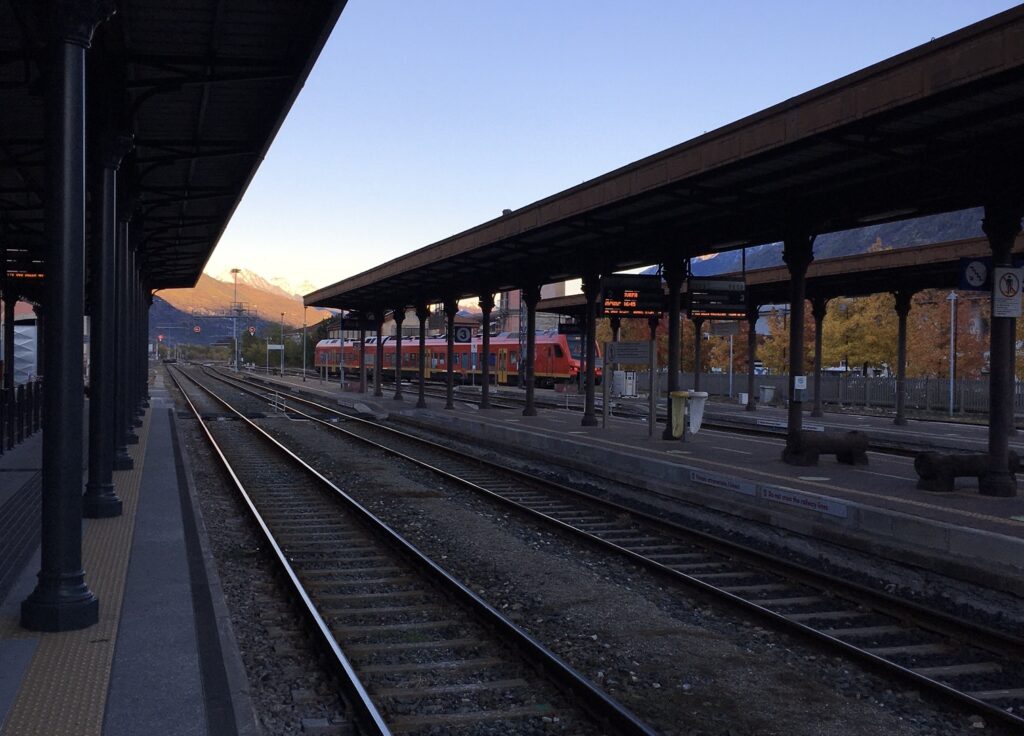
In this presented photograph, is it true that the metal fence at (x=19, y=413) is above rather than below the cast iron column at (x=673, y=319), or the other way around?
below

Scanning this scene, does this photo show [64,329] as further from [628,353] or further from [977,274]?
[628,353]

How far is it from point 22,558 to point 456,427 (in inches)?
725

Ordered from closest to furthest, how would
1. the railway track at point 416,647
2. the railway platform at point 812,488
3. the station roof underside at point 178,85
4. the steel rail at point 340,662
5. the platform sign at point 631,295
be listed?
the steel rail at point 340,662 → the railway track at point 416,647 → the station roof underside at point 178,85 → the railway platform at point 812,488 → the platform sign at point 631,295

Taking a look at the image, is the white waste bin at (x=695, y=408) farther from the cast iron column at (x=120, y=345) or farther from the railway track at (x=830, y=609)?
the cast iron column at (x=120, y=345)

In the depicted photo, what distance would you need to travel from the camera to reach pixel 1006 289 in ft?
39.9

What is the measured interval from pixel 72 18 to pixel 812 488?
1080 cm

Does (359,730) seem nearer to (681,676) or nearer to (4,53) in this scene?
(681,676)

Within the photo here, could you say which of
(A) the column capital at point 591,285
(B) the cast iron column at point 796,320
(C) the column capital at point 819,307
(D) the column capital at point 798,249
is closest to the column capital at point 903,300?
(C) the column capital at point 819,307

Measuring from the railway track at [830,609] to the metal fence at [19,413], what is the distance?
9684 millimetres

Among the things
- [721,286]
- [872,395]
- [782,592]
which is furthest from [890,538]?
[872,395]

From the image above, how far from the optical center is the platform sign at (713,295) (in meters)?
19.8

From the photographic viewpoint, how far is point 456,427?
87.4 ft

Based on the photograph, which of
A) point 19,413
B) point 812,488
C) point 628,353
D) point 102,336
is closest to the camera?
point 102,336

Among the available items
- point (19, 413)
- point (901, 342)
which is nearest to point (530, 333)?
point (901, 342)
